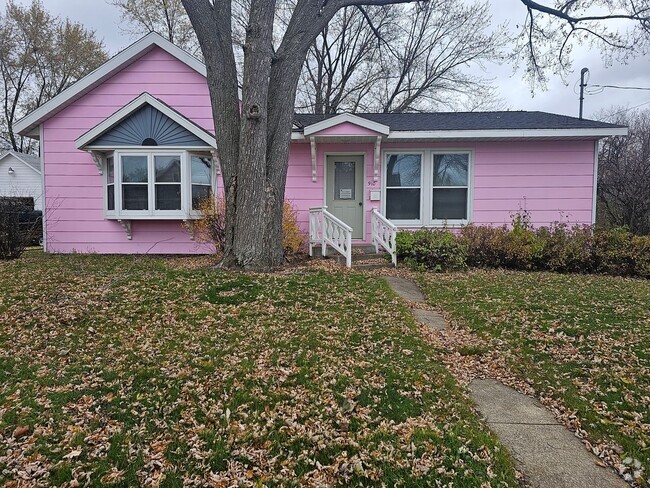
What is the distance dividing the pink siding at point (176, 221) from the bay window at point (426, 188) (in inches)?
9.6

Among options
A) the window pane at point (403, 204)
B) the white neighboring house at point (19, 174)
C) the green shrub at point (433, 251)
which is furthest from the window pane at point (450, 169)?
the white neighboring house at point (19, 174)

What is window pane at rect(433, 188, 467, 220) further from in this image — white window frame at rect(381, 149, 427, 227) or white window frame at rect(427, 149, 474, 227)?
white window frame at rect(381, 149, 427, 227)

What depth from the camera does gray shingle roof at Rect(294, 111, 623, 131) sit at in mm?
8742

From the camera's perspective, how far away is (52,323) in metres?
3.84

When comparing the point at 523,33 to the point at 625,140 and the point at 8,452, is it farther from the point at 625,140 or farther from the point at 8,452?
the point at 8,452

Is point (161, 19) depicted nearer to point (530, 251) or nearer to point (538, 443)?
point (530, 251)

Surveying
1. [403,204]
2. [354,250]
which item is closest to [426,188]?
[403,204]

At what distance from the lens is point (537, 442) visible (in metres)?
2.36

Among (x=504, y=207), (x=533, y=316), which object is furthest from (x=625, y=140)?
(x=533, y=316)

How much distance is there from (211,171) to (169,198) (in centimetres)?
118

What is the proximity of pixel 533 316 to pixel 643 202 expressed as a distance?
1068 centimetres

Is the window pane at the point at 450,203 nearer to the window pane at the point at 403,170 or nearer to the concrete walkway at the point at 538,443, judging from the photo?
the window pane at the point at 403,170

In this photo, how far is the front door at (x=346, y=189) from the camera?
9.53m

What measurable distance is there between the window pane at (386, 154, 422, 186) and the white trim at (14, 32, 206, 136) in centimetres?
504
